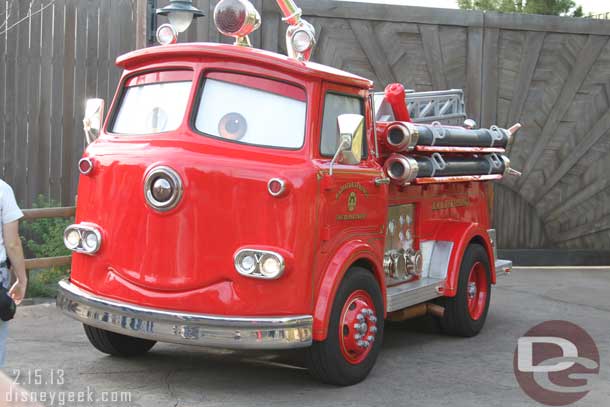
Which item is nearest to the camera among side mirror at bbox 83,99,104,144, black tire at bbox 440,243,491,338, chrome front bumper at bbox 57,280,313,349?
chrome front bumper at bbox 57,280,313,349

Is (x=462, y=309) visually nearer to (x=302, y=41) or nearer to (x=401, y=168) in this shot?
(x=401, y=168)

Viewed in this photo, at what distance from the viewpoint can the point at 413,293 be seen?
722 cm

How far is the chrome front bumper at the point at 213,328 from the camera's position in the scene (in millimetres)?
5543

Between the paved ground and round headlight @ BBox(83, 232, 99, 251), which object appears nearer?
the paved ground

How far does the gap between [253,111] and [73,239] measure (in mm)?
1549

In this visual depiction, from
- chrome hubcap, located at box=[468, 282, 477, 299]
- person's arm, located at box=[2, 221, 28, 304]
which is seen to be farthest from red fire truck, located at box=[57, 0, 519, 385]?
chrome hubcap, located at box=[468, 282, 477, 299]

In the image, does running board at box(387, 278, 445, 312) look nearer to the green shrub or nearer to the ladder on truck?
the ladder on truck

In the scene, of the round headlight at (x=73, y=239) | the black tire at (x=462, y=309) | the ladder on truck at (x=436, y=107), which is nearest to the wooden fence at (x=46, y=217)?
the round headlight at (x=73, y=239)

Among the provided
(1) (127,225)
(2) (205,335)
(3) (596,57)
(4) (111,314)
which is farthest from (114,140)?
(3) (596,57)

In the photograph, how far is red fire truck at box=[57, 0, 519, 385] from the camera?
18.7ft

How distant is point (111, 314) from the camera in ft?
19.2

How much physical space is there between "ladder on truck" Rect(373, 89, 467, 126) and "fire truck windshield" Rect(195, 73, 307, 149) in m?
1.85

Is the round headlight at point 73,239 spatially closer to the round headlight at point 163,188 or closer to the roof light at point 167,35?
the round headlight at point 163,188

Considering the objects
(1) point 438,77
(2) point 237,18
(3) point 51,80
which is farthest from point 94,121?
(1) point 438,77
